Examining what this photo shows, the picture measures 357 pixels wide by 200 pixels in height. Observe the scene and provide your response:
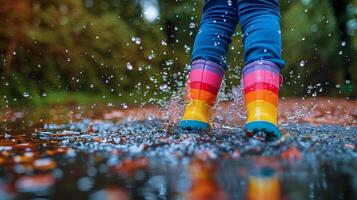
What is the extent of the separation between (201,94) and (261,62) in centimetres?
37

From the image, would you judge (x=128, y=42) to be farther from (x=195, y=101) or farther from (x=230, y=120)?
(x=195, y=101)

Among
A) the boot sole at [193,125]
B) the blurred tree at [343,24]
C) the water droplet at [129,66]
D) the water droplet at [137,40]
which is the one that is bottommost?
the boot sole at [193,125]

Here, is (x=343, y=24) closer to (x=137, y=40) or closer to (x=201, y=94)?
(x=137, y=40)

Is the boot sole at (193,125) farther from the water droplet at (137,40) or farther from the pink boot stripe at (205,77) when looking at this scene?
the water droplet at (137,40)

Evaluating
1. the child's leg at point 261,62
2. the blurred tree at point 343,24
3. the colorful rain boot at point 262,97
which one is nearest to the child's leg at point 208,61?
the child's leg at point 261,62

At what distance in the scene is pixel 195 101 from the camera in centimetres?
260

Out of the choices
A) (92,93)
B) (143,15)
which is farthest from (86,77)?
(143,15)

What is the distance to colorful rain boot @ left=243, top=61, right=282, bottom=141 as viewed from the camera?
2201mm

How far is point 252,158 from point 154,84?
8.28m

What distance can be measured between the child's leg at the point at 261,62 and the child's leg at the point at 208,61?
0.12 meters

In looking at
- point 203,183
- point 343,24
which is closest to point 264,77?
point 203,183

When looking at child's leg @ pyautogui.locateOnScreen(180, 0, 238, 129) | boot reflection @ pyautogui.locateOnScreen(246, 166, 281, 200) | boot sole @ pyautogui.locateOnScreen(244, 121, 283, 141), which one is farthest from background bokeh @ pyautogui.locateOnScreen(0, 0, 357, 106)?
boot reflection @ pyautogui.locateOnScreen(246, 166, 281, 200)

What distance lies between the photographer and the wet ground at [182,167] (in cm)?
134

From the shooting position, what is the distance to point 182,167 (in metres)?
1.68
